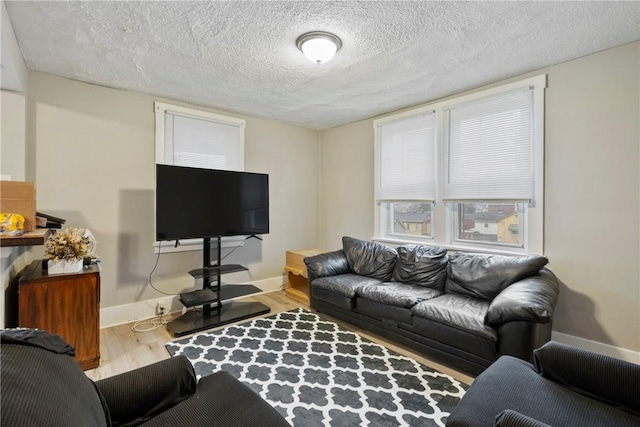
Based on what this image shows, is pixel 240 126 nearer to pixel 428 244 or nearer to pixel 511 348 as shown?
pixel 428 244

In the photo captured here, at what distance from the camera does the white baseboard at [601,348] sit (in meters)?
2.42

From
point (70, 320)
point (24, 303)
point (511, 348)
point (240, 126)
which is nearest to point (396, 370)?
point (511, 348)

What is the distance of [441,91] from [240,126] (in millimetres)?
2571

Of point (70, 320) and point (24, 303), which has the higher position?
point (24, 303)

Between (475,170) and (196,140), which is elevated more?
(196,140)

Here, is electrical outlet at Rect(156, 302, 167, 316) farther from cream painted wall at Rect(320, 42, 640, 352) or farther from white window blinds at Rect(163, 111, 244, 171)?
cream painted wall at Rect(320, 42, 640, 352)

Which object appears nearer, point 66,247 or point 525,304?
point 525,304

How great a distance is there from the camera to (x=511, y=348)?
2.10 metres

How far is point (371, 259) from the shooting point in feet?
12.1

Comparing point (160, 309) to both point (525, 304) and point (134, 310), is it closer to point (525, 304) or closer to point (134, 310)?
point (134, 310)

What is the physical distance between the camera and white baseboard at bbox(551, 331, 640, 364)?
2.42m

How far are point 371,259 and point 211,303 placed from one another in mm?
1914

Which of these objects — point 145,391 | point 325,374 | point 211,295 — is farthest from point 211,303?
point 145,391

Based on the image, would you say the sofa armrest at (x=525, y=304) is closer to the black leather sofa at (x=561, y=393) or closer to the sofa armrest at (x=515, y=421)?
the black leather sofa at (x=561, y=393)
